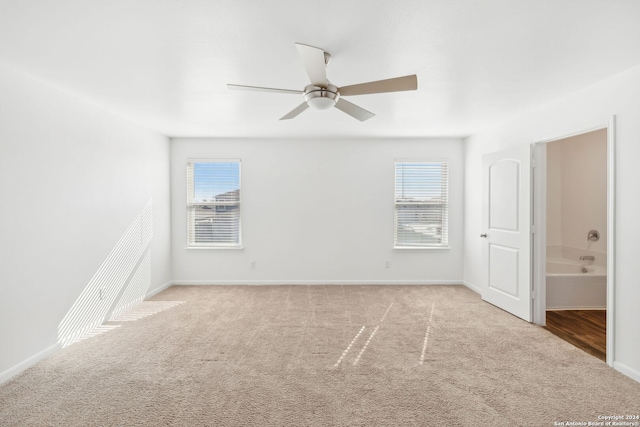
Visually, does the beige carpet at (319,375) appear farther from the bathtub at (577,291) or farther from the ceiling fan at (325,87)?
the ceiling fan at (325,87)

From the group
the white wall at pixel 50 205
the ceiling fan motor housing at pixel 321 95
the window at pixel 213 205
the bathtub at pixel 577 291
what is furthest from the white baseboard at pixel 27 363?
the bathtub at pixel 577 291

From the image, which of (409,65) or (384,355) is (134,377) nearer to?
(384,355)

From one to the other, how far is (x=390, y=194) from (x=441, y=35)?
3.58 meters

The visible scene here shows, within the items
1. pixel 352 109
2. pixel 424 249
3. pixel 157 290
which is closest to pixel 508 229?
pixel 424 249

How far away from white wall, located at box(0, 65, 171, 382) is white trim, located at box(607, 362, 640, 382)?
193 inches

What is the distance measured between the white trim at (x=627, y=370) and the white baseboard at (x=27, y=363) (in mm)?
4893

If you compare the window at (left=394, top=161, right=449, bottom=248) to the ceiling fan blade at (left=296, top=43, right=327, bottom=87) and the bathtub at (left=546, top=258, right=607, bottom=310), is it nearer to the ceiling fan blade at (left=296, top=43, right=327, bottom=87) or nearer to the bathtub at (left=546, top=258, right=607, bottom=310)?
the bathtub at (left=546, top=258, right=607, bottom=310)

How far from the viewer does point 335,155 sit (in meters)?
5.57

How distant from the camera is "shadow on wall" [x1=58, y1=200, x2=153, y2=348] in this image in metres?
3.38

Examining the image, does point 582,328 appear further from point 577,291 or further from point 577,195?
point 577,195

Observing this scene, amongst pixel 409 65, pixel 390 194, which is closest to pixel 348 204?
pixel 390 194

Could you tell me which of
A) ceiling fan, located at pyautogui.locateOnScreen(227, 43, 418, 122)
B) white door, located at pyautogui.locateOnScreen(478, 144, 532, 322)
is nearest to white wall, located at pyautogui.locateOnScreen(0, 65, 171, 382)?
ceiling fan, located at pyautogui.locateOnScreen(227, 43, 418, 122)

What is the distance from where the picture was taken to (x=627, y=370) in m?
2.63

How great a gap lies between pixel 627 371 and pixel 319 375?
2462 mm
